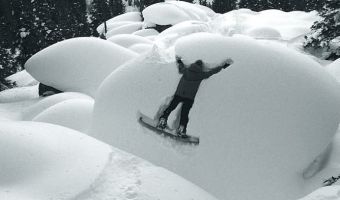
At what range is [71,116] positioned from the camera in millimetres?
10219

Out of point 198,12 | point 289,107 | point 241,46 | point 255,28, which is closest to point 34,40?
point 255,28

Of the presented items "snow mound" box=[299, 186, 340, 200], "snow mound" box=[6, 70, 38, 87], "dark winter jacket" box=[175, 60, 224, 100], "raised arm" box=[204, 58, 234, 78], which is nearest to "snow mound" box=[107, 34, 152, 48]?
"snow mound" box=[6, 70, 38, 87]

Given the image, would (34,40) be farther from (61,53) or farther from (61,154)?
(61,154)

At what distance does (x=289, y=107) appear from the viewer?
6980 millimetres

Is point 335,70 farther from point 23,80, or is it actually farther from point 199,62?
point 23,80

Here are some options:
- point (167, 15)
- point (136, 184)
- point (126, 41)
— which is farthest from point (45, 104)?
point (167, 15)

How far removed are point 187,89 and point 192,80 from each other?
247 mm

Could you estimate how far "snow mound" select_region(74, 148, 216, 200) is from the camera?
17.7 feet

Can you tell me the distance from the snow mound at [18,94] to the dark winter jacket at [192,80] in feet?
34.5

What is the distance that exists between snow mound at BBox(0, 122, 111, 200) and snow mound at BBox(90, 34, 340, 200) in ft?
5.59

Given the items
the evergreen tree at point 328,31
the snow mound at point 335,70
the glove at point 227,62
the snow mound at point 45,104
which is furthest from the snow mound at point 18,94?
the evergreen tree at point 328,31

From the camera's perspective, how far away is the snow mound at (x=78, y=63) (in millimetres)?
13734

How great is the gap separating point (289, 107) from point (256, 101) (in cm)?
69

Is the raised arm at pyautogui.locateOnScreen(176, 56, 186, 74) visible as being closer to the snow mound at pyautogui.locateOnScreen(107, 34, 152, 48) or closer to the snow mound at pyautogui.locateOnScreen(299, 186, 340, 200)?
the snow mound at pyautogui.locateOnScreen(299, 186, 340, 200)
